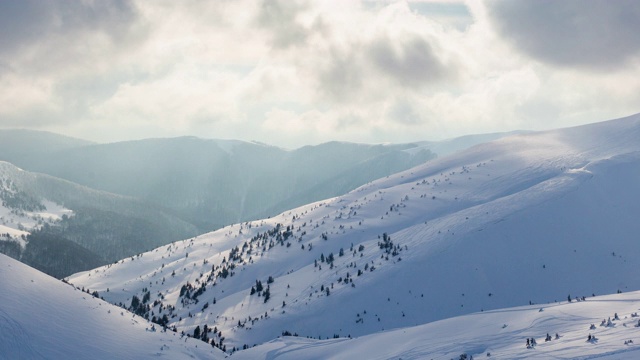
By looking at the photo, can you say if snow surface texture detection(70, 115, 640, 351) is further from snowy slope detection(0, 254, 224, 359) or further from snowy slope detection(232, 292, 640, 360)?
snowy slope detection(0, 254, 224, 359)

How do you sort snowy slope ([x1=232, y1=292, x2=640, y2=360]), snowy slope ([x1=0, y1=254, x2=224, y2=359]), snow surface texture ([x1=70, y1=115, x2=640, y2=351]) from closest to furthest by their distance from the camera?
snowy slope ([x1=232, y1=292, x2=640, y2=360]), snowy slope ([x1=0, y1=254, x2=224, y2=359]), snow surface texture ([x1=70, y1=115, x2=640, y2=351])

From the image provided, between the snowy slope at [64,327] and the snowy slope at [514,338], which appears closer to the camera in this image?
the snowy slope at [514,338]

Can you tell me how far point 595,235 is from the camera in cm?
8494

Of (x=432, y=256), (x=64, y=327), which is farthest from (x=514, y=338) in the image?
(x=432, y=256)

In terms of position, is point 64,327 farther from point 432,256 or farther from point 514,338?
point 432,256

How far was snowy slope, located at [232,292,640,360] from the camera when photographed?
2230 centimetres

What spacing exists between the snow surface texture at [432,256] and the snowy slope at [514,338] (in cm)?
3568

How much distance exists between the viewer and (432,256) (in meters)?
84.7

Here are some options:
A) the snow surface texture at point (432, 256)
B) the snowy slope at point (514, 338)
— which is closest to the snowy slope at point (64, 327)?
the snowy slope at point (514, 338)

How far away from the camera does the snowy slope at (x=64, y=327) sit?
1112 inches

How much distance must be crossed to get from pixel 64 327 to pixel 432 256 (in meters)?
65.0

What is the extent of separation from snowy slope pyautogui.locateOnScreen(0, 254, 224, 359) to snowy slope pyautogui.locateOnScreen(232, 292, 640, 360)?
9144 millimetres

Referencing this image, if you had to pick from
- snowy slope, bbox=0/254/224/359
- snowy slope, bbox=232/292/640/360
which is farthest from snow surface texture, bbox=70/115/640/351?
snowy slope, bbox=0/254/224/359

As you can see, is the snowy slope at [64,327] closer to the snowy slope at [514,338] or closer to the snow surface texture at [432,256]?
the snowy slope at [514,338]
